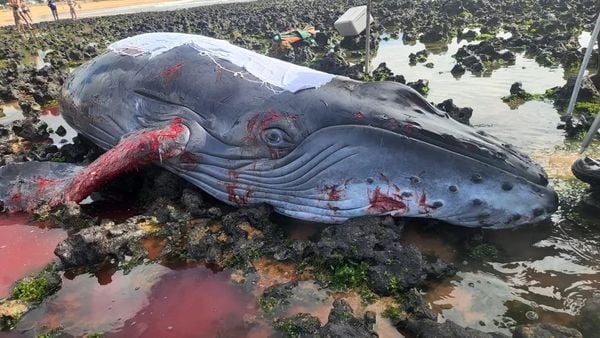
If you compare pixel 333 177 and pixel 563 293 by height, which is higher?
pixel 333 177

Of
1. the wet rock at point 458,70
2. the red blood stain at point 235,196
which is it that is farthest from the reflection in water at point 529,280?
the wet rock at point 458,70

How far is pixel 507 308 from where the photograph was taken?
17.1 feet

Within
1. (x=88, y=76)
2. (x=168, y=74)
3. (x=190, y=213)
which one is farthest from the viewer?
(x=88, y=76)

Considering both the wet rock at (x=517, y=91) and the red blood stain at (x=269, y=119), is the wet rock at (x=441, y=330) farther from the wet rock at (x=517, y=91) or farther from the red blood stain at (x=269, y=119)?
the wet rock at (x=517, y=91)

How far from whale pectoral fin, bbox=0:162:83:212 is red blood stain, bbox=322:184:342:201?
4066 millimetres

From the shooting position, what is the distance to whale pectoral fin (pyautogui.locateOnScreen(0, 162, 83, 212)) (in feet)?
25.4

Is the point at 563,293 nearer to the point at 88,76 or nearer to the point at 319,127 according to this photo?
the point at 319,127

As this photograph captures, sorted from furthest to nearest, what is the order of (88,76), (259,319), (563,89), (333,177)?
(563,89)
(88,76)
(333,177)
(259,319)

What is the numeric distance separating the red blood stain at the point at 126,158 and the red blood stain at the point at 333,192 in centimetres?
230

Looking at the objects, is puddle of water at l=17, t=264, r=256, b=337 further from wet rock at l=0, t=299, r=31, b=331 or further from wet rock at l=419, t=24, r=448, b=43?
wet rock at l=419, t=24, r=448, b=43

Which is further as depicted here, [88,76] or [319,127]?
[88,76]

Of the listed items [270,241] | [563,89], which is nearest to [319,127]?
[270,241]

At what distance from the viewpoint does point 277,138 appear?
6.98m

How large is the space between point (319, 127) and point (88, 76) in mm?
4788
